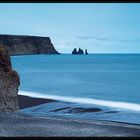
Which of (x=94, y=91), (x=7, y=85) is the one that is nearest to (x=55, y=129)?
A: (x=7, y=85)

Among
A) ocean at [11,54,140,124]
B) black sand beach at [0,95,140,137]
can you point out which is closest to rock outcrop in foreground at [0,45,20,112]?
ocean at [11,54,140,124]

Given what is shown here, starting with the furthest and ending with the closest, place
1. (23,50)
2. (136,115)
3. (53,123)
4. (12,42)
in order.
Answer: (23,50), (12,42), (136,115), (53,123)

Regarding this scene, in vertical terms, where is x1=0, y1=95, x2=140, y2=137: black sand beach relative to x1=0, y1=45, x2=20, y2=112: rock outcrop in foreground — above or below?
below

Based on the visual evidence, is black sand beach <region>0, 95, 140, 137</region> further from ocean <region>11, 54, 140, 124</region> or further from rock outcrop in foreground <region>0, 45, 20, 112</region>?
ocean <region>11, 54, 140, 124</region>

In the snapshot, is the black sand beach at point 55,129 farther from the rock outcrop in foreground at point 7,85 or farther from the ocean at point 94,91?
the ocean at point 94,91

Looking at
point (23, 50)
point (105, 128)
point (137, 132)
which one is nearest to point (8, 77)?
point (105, 128)

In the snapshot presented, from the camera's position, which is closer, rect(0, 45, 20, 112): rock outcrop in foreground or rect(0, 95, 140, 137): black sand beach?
rect(0, 95, 140, 137): black sand beach

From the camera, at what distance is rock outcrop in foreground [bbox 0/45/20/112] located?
1293 centimetres

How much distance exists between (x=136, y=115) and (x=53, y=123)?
5209 mm

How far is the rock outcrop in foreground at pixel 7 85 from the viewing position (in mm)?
12934

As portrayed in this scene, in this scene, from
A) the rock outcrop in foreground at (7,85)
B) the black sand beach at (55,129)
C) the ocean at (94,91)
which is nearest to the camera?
the black sand beach at (55,129)

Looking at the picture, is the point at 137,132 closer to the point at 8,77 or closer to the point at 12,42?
the point at 8,77

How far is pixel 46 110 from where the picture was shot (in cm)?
1515

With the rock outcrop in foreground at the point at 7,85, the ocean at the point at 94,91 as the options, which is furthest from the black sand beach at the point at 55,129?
the ocean at the point at 94,91
